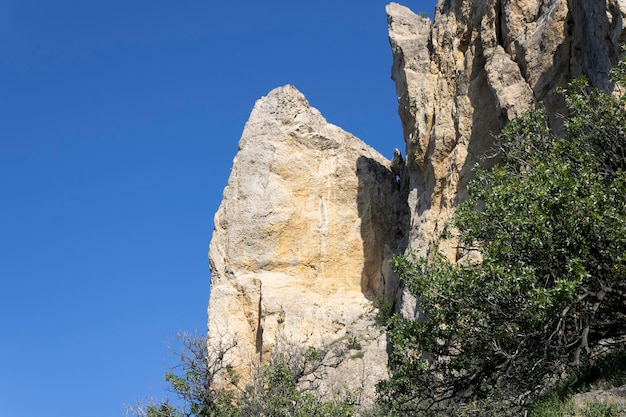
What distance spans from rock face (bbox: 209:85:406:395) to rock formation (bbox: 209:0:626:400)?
0.05 m

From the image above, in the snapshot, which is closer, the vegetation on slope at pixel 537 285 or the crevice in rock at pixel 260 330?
the vegetation on slope at pixel 537 285

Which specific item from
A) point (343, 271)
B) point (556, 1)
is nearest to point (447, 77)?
point (556, 1)


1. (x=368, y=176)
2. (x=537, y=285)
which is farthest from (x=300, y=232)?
(x=537, y=285)

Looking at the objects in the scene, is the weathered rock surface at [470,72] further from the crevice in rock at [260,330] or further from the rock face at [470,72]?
the crevice in rock at [260,330]

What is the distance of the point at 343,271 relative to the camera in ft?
112

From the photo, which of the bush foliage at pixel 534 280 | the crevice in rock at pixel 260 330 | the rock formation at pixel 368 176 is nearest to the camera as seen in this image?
the bush foliage at pixel 534 280

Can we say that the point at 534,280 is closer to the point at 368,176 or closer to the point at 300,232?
the point at 300,232

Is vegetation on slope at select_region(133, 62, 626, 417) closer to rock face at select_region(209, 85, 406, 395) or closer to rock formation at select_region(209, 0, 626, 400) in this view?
rock formation at select_region(209, 0, 626, 400)

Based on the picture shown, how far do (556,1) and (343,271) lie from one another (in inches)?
562

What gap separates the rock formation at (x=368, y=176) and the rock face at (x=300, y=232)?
A: 50mm

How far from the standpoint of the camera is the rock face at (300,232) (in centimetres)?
3170

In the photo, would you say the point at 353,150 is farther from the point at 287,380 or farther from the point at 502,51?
the point at 287,380

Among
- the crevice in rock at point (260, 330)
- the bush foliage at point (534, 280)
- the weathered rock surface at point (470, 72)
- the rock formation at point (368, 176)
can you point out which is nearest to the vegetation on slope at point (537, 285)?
the bush foliage at point (534, 280)

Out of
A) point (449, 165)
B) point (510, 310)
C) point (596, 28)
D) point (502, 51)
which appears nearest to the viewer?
point (510, 310)
